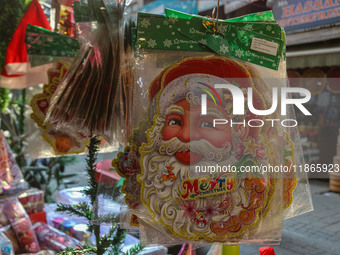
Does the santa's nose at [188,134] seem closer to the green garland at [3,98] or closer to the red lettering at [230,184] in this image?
the red lettering at [230,184]

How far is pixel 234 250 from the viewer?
0.74 m

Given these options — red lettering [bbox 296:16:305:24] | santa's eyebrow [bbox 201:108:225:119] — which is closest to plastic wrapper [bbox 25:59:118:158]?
santa's eyebrow [bbox 201:108:225:119]

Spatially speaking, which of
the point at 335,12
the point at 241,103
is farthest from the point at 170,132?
the point at 335,12

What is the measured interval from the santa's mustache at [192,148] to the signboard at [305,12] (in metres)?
0.52

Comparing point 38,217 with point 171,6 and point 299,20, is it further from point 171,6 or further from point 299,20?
point 299,20

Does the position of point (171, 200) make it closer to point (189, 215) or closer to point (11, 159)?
point (189, 215)

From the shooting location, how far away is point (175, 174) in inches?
23.9

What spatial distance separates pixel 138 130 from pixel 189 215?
190 mm

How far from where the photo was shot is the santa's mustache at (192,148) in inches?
23.9

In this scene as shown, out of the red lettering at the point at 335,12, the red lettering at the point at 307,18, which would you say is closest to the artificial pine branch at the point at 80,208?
the red lettering at the point at 335,12

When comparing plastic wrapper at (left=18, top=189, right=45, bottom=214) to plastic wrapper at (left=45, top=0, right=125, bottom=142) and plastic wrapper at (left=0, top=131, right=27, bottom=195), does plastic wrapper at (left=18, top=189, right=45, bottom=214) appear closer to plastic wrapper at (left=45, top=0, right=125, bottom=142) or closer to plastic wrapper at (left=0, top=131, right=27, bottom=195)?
plastic wrapper at (left=0, top=131, right=27, bottom=195)

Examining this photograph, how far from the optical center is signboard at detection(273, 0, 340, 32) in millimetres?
1062

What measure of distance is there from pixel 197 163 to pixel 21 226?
1292mm

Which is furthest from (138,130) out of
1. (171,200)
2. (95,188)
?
(95,188)
